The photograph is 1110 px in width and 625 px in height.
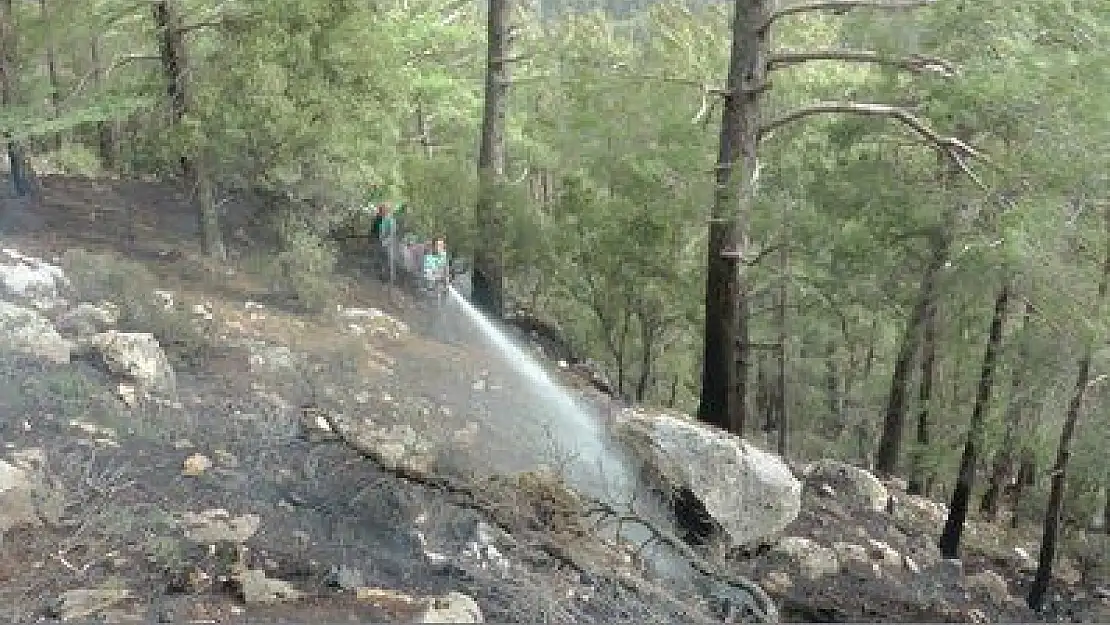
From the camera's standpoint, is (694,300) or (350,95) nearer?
(350,95)

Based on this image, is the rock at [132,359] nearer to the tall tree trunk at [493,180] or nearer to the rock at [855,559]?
the rock at [855,559]

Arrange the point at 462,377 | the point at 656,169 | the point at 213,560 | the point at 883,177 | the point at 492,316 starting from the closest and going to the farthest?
the point at 213,560
the point at 462,377
the point at 656,169
the point at 883,177
the point at 492,316

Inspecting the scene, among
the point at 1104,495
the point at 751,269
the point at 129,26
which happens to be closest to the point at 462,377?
the point at 129,26

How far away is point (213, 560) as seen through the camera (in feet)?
17.8

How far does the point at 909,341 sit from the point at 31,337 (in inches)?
401

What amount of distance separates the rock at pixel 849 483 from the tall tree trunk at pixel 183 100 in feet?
23.5

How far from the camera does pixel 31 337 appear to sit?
7543 millimetres

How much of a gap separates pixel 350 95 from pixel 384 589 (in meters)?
6.77

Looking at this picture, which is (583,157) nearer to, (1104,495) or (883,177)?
(883,177)

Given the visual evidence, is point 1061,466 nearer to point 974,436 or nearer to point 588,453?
point 974,436

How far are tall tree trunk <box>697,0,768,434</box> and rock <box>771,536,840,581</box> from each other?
1.29 m

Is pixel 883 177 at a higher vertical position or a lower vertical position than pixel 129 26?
lower

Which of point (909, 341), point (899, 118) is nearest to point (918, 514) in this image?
point (909, 341)

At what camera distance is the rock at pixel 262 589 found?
505cm
